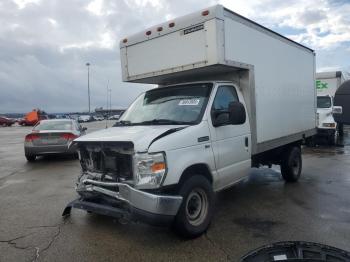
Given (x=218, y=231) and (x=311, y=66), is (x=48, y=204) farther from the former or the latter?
(x=311, y=66)

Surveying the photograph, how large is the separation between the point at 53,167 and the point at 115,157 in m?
7.05

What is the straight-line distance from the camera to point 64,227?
5.12 meters

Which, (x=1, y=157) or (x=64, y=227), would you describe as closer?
(x=64, y=227)

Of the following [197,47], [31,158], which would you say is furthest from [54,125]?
[197,47]

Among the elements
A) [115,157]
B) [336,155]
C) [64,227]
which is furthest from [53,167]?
[336,155]

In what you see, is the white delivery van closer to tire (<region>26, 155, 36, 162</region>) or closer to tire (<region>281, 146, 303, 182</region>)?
tire (<region>281, 146, 303, 182</region>)

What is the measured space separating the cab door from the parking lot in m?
0.71

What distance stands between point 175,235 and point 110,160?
134 cm

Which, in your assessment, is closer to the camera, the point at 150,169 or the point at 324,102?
the point at 150,169

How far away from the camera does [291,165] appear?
7715mm

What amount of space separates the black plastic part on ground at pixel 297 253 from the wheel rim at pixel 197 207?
2145 mm

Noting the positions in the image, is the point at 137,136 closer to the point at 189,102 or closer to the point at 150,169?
the point at 150,169

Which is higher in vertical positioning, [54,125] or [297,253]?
[54,125]

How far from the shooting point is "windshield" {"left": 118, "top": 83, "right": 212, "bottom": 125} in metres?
4.99
